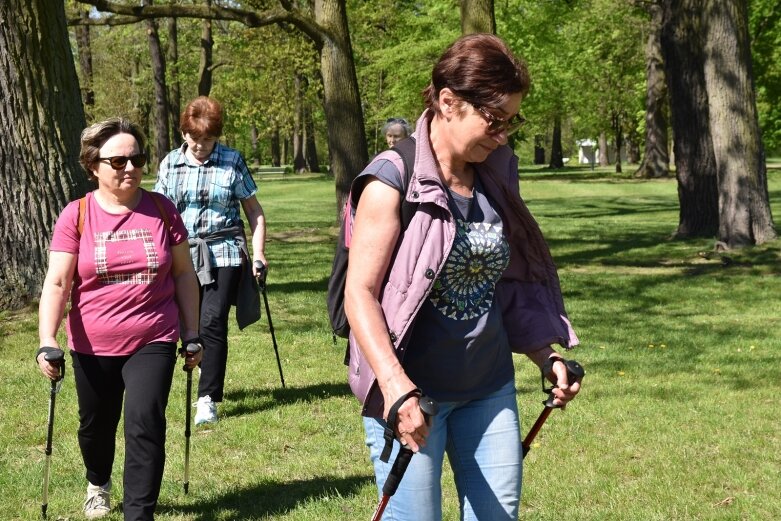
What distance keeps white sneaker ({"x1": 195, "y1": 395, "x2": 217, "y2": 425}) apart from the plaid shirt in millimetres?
901

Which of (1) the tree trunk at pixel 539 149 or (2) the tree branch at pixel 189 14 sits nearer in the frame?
(2) the tree branch at pixel 189 14

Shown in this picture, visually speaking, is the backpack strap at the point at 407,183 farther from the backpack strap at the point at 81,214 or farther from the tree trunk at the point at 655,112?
the tree trunk at the point at 655,112

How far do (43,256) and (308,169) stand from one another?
53024 mm

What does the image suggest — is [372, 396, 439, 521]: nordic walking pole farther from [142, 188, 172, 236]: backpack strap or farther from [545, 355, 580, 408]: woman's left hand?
[142, 188, 172, 236]: backpack strap

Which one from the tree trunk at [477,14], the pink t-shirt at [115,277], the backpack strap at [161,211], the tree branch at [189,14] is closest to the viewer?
the pink t-shirt at [115,277]

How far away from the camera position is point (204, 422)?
7164mm

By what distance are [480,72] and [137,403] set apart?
2.28 meters

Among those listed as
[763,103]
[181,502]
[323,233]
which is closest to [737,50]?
[323,233]

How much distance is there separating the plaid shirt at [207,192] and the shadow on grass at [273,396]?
115 cm

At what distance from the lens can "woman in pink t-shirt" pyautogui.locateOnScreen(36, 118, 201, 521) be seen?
14.9 feet

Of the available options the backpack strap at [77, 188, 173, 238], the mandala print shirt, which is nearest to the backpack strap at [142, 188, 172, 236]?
the backpack strap at [77, 188, 173, 238]

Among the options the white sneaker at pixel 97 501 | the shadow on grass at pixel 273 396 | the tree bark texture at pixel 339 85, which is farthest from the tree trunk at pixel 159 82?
the white sneaker at pixel 97 501

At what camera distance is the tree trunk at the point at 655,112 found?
4306cm

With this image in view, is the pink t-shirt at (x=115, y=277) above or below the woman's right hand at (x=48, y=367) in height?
above
